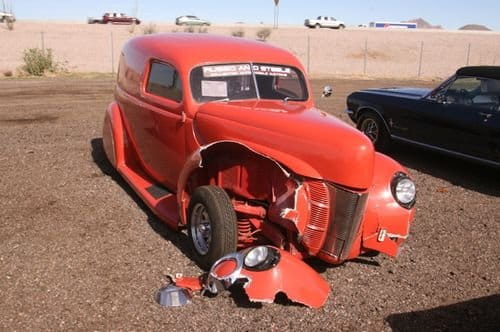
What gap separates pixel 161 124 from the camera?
5309 mm

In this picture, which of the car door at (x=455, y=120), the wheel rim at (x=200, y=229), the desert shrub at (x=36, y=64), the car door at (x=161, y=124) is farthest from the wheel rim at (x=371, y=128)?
the desert shrub at (x=36, y=64)

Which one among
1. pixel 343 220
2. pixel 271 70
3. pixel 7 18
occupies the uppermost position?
pixel 7 18

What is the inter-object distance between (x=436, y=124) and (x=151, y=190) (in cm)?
429

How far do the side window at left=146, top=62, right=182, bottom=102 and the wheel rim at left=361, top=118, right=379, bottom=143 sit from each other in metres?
4.33

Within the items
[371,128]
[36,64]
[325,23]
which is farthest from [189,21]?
[371,128]

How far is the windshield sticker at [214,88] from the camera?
5.04 metres

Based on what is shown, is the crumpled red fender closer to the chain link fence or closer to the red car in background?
the red car in background

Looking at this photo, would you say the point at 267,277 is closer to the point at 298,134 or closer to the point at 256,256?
the point at 256,256

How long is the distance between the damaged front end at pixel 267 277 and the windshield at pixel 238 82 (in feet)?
5.76

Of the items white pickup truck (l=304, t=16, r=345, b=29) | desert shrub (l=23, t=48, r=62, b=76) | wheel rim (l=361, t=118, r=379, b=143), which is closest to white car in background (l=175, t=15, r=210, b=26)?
white pickup truck (l=304, t=16, r=345, b=29)

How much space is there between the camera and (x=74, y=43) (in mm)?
37188

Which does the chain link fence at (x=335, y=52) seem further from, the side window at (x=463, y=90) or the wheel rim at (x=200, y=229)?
the wheel rim at (x=200, y=229)

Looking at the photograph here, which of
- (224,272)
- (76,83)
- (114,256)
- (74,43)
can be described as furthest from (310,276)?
(74,43)

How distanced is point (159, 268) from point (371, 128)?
552 cm
